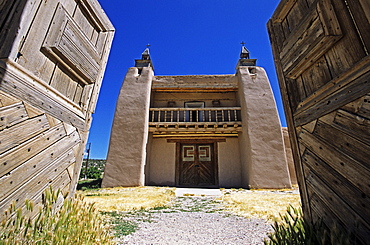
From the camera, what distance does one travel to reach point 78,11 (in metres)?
2.75

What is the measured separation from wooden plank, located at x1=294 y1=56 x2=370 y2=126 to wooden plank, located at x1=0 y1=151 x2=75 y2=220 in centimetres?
289

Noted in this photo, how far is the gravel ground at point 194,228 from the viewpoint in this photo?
8.86ft

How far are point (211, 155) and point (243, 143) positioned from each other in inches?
92.3

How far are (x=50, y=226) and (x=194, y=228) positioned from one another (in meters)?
2.28

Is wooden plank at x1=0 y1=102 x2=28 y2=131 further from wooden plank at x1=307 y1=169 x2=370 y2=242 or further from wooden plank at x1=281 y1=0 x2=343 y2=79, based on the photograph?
wooden plank at x1=281 y1=0 x2=343 y2=79

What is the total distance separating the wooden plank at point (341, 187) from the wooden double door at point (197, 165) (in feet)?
33.9

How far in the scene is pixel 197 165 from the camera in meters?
12.4

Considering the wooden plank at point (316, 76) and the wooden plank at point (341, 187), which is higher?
the wooden plank at point (316, 76)

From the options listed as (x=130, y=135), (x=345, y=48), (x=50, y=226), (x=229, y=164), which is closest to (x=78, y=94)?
(x=50, y=226)

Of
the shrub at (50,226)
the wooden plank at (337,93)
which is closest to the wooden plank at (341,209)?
the wooden plank at (337,93)

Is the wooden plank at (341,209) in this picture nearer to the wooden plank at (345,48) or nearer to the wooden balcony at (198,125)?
the wooden plank at (345,48)

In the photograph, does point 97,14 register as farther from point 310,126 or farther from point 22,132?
point 310,126

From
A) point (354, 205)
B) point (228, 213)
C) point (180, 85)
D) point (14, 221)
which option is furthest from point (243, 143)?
point (14, 221)

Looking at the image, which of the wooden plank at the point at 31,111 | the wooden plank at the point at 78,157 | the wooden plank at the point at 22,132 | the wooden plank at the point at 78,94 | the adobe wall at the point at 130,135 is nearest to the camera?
the wooden plank at the point at 22,132
